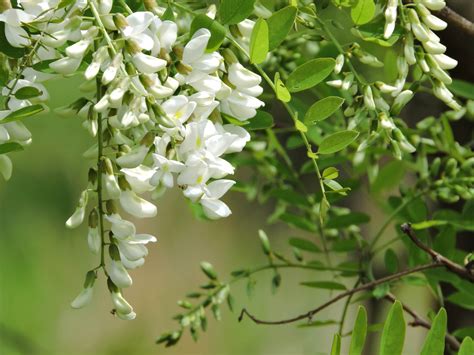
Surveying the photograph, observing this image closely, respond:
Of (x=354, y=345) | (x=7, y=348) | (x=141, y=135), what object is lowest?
(x=7, y=348)

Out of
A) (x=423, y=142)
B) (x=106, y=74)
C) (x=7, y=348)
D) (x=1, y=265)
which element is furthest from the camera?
(x=1, y=265)

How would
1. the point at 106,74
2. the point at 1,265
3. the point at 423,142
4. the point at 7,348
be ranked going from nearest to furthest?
the point at 106,74 < the point at 423,142 < the point at 7,348 < the point at 1,265

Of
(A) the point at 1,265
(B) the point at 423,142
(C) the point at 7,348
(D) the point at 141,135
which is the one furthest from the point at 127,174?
(A) the point at 1,265

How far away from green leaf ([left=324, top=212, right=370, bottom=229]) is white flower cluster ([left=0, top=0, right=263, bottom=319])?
0.27m

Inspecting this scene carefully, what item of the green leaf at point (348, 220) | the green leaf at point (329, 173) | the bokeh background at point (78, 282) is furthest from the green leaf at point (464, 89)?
the bokeh background at point (78, 282)

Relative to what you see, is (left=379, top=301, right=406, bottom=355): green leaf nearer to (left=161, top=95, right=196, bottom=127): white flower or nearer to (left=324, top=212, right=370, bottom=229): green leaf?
(left=161, top=95, right=196, bottom=127): white flower

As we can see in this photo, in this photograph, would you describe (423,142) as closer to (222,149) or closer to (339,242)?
(339,242)

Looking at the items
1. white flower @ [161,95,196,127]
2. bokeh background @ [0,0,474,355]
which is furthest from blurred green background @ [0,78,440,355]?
white flower @ [161,95,196,127]

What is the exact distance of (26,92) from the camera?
1.63 ft

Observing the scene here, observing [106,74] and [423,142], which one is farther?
[423,142]

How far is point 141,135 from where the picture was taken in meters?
0.52

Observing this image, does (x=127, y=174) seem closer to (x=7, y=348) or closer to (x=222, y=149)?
(x=222, y=149)

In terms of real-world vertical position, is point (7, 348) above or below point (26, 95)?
below

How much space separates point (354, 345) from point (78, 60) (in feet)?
0.73
